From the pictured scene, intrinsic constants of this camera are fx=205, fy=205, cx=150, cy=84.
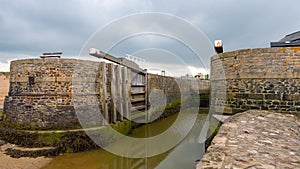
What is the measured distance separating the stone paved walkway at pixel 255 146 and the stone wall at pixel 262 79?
3.35 feet

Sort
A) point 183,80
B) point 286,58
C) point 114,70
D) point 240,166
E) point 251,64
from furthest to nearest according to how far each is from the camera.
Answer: point 183,80 → point 114,70 → point 251,64 → point 286,58 → point 240,166

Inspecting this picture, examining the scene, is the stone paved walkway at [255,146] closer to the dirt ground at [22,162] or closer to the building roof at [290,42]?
the building roof at [290,42]

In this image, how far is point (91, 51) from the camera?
6.64m

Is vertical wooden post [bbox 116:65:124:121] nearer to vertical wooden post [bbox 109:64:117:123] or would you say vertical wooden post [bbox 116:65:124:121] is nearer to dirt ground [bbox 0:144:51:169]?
vertical wooden post [bbox 109:64:117:123]

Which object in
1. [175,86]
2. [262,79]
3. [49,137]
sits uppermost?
A: [175,86]

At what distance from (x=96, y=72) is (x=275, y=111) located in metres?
5.79

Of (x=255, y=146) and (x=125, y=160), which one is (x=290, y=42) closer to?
(x=255, y=146)

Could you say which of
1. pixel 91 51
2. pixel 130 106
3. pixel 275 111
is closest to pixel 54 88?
pixel 91 51

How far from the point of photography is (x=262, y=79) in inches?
226

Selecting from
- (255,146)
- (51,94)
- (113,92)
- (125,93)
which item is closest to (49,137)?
(51,94)

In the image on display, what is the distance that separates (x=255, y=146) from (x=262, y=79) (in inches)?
134

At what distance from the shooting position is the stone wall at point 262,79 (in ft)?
17.8

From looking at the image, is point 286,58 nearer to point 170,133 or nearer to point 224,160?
point 224,160

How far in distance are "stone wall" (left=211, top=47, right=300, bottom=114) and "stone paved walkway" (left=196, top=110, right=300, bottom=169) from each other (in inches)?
40.2
